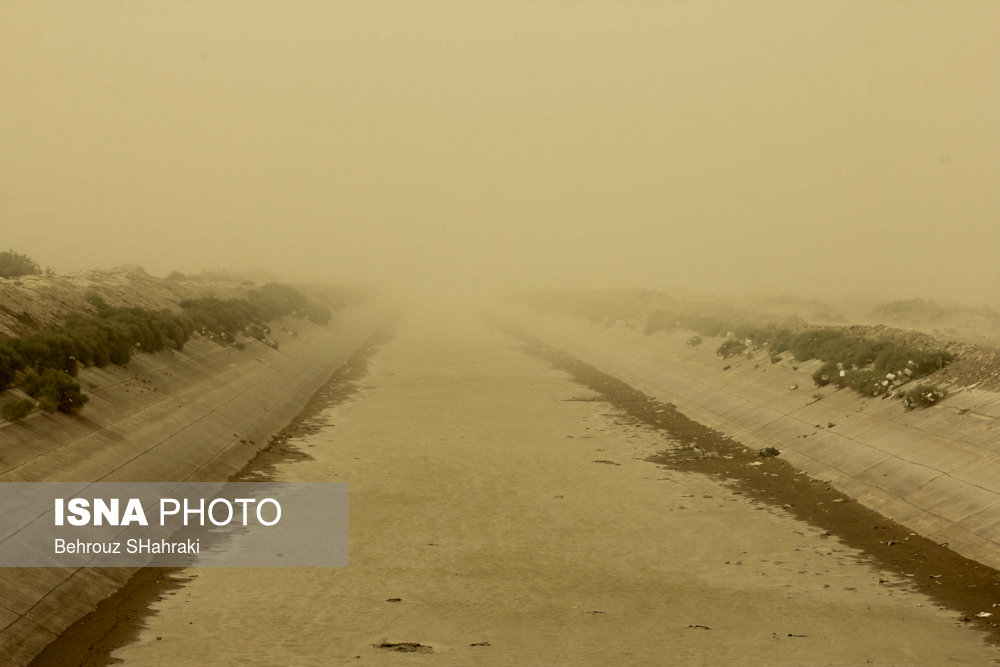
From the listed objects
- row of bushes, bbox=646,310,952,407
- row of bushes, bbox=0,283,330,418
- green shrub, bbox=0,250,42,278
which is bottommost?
row of bushes, bbox=646,310,952,407

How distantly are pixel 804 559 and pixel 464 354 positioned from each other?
36949 mm

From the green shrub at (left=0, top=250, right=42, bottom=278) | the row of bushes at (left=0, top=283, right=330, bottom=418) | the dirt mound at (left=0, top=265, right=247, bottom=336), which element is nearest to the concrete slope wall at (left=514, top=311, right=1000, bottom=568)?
the row of bushes at (left=0, top=283, right=330, bottom=418)

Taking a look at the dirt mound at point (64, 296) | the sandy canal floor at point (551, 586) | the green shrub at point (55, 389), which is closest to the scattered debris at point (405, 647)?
the sandy canal floor at point (551, 586)

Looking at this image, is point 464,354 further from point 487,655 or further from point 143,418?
point 487,655

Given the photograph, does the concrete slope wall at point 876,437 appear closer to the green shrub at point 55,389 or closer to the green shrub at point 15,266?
the green shrub at point 55,389

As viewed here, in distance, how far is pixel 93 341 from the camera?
24125 mm

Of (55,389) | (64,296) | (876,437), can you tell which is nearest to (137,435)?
(55,389)

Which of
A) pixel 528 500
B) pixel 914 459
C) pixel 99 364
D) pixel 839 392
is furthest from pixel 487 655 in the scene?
pixel 839 392

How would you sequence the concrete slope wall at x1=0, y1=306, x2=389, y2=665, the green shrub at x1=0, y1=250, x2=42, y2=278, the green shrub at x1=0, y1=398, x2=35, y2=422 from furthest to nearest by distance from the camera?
the green shrub at x1=0, y1=250, x2=42, y2=278 → the green shrub at x1=0, y1=398, x2=35, y2=422 → the concrete slope wall at x1=0, y1=306, x2=389, y2=665

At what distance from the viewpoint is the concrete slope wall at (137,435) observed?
1226 centimetres

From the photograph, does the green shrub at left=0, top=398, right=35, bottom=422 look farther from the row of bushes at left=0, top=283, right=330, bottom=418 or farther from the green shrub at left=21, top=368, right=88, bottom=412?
the green shrub at left=21, top=368, right=88, bottom=412

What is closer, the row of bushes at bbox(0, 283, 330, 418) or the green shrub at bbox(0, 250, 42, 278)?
the row of bushes at bbox(0, 283, 330, 418)

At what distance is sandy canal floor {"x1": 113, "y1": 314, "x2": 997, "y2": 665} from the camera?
11703 mm

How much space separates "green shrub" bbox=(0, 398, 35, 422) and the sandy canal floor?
4.75 metres
